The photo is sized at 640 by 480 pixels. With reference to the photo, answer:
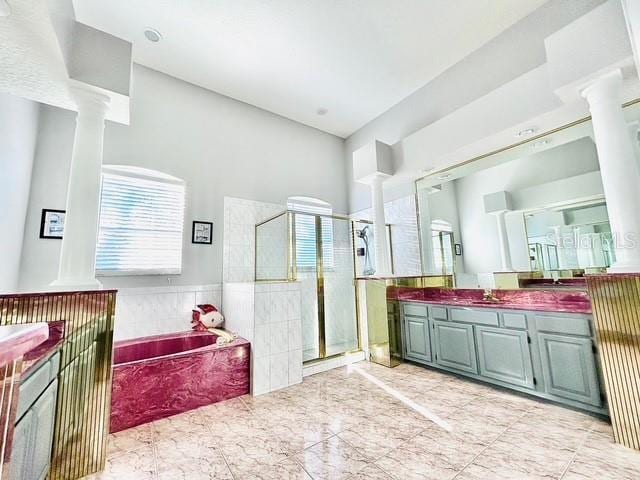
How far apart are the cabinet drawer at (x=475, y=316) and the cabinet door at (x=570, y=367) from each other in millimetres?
373

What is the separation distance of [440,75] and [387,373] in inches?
154

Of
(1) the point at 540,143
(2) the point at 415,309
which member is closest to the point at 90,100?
(2) the point at 415,309

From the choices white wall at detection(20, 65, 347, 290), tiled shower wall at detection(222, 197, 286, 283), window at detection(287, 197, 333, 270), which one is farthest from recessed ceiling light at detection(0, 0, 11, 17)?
window at detection(287, 197, 333, 270)

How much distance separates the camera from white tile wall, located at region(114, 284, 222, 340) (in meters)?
3.02

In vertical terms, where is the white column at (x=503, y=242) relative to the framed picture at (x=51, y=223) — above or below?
below

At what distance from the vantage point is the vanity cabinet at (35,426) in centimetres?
93

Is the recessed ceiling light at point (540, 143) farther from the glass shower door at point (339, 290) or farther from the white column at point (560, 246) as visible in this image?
the glass shower door at point (339, 290)

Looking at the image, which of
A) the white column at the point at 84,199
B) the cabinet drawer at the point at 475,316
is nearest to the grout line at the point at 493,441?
the cabinet drawer at the point at 475,316

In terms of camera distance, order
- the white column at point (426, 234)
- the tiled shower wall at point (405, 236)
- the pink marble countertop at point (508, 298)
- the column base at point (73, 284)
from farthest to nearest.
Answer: the tiled shower wall at point (405, 236) → the white column at point (426, 234) → the pink marble countertop at point (508, 298) → the column base at point (73, 284)

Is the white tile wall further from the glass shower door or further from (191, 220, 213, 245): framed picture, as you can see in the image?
the glass shower door

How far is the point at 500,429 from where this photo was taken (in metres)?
1.97

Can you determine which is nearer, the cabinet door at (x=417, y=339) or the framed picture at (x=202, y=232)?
the cabinet door at (x=417, y=339)

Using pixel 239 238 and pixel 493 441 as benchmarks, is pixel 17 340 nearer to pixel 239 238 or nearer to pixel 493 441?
pixel 493 441

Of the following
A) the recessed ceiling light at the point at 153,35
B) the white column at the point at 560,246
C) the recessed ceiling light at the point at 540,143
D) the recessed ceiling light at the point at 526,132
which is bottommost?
the white column at the point at 560,246
